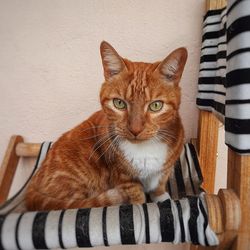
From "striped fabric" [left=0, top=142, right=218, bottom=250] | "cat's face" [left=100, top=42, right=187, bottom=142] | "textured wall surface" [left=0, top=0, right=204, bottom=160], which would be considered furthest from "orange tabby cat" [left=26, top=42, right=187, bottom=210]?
"textured wall surface" [left=0, top=0, right=204, bottom=160]

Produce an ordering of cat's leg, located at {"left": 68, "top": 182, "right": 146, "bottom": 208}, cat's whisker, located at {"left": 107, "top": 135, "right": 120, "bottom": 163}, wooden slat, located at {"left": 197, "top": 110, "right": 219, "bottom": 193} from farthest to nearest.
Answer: wooden slat, located at {"left": 197, "top": 110, "right": 219, "bottom": 193} → cat's whisker, located at {"left": 107, "top": 135, "right": 120, "bottom": 163} → cat's leg, located at {"left": 68, "top": 182, "right": 146, "bottom": 208}

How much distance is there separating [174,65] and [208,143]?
1.17ft

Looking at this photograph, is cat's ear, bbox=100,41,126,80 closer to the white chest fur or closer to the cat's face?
the cat's face

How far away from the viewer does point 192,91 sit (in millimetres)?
906

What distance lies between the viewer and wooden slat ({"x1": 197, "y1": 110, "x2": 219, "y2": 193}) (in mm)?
817

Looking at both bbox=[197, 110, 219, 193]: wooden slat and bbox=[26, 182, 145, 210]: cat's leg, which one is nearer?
bbox=[26, 182, 145, 210]: cat's leg

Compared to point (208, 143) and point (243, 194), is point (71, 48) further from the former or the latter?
point (243, 194)

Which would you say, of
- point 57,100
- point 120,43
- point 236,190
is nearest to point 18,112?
point 57,100

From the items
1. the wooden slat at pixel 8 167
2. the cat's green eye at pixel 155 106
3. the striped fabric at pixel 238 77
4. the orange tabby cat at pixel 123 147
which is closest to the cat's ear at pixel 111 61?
the orange tabby cat at pixel 123 147

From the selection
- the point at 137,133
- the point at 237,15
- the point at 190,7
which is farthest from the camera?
the point at 190,7

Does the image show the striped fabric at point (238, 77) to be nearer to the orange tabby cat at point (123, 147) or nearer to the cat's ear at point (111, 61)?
the orange tabby cat at point (123, 147)

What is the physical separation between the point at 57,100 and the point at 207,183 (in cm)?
62

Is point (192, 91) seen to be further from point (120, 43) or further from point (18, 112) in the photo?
point (18, 112)

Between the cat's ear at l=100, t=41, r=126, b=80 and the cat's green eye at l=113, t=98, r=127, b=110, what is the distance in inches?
2.8
